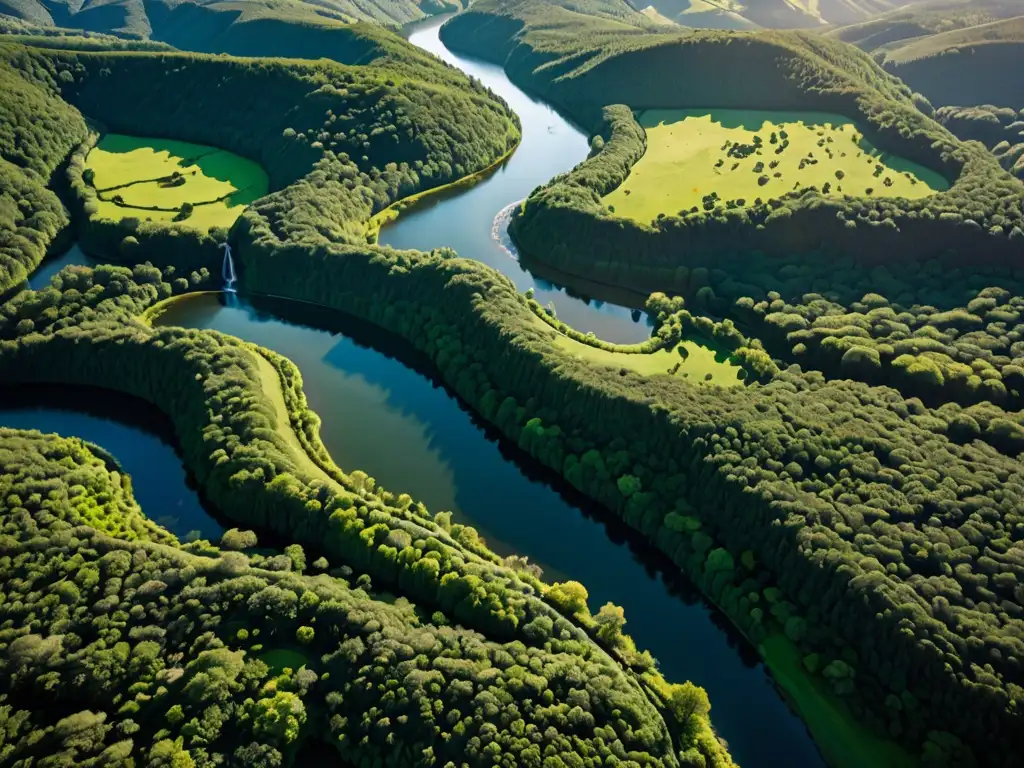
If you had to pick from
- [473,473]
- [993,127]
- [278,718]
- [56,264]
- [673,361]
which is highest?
[993,127]

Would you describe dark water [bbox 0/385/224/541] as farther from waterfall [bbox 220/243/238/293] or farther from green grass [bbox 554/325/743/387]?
green grass [bbox 554/325/743/387]

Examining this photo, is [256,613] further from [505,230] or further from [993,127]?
[993,127]

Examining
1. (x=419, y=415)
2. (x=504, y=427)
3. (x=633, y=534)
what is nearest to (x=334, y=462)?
(x=419, y=415)

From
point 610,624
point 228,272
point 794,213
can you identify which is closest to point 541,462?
point 610,624

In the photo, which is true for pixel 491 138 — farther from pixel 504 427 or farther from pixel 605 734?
pixel 605 734

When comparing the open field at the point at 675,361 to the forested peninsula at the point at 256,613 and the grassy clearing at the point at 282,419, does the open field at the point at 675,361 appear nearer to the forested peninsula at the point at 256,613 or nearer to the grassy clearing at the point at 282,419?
the forested peninsula at the point at 256,613

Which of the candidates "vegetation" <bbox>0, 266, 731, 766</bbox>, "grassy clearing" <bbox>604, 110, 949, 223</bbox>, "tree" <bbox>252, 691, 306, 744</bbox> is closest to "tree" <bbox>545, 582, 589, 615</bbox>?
"vegetation" <bbox>0, 266, 731, 766</bbox>
